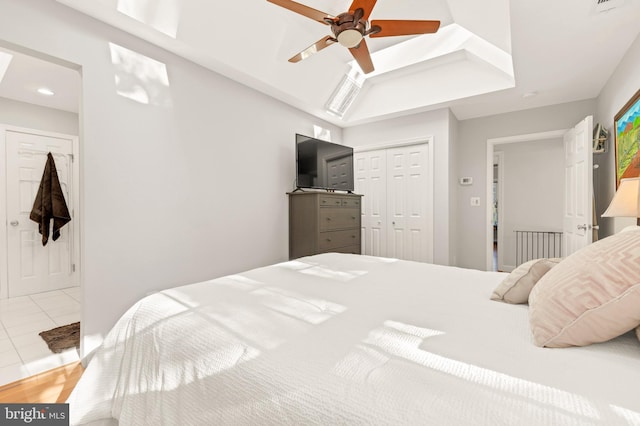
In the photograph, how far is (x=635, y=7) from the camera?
6.09ft

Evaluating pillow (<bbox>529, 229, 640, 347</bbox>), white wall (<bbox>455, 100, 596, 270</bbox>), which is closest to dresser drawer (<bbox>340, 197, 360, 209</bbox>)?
white wall (<bbox>455, 100, 596, 270</bbox>)

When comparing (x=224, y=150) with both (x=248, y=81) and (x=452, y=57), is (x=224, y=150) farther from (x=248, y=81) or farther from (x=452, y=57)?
(x=452, y=57)

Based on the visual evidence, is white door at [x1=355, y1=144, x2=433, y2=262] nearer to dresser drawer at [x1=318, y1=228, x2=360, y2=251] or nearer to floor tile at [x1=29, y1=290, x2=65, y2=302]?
dresser drawer at [x1=318, y1=228, x2=360, y2=251]

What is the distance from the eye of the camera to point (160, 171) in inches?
95.7

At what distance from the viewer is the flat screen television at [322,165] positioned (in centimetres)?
355

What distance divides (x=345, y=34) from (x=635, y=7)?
1939 mm

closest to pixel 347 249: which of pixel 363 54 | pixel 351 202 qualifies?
pixel 351 202

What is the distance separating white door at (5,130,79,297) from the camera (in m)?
3.62

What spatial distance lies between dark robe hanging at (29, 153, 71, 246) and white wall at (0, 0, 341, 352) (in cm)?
263

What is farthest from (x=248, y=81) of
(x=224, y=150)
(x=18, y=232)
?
(x=18, y=232)

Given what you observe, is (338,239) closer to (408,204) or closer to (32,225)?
(408,204)

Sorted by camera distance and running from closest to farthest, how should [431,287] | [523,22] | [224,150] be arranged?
[431,287] → [523,22] → [224,150]

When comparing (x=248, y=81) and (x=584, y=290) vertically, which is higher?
(x=248, y=81)

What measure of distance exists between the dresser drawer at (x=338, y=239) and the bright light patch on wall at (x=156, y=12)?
2420mm
